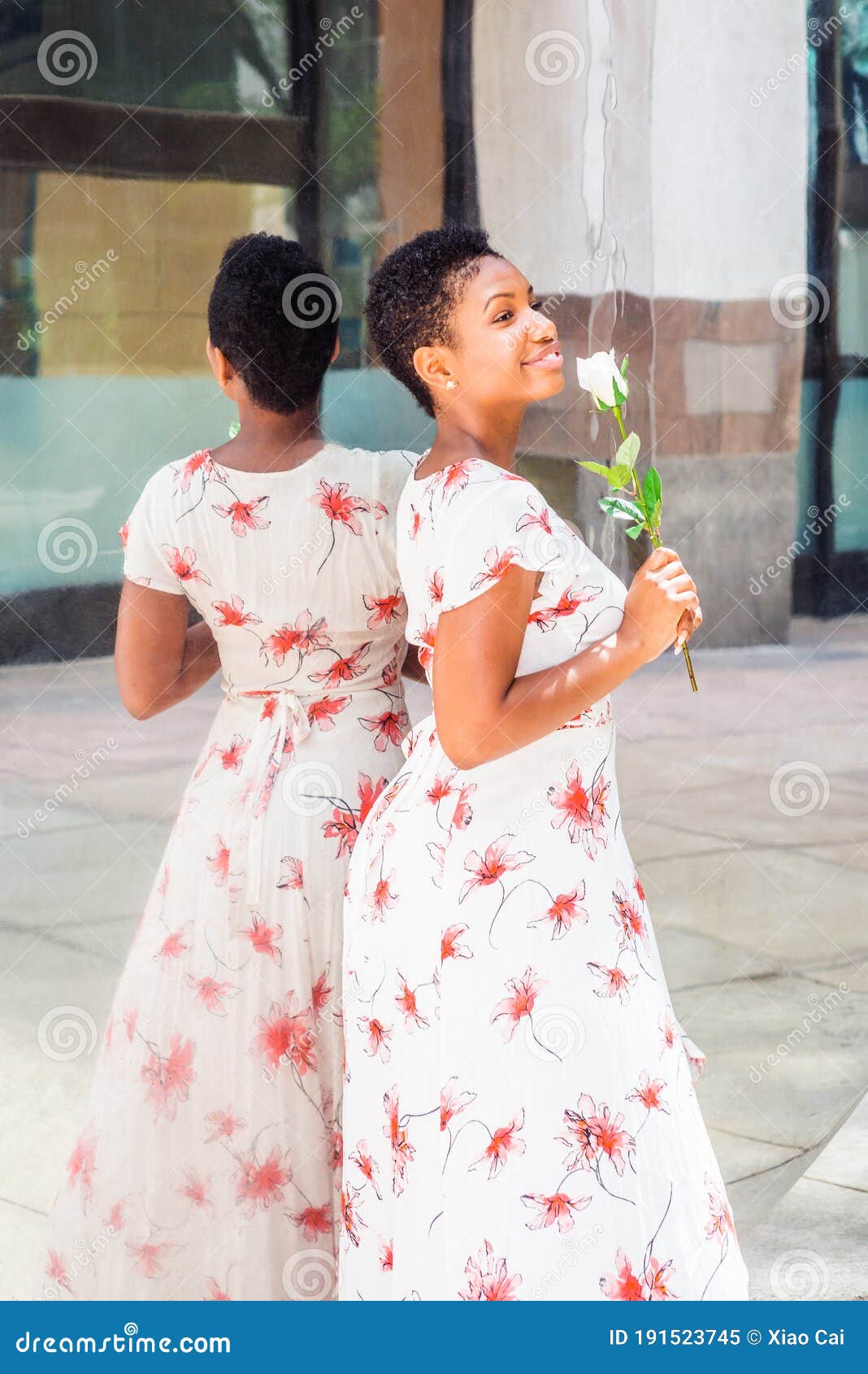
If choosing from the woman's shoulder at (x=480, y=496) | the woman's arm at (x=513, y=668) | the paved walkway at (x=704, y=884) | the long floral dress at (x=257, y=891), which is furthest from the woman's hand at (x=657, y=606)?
the paved walkway at (x=704, y=884)

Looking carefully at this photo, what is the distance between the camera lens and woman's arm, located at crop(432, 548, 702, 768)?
4.96ft

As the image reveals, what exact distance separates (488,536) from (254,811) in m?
0.50

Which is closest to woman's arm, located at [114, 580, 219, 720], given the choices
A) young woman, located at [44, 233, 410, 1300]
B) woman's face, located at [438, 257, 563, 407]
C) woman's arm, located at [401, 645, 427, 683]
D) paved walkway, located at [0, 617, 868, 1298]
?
young woman, located at [44, 233, 410, 1300]

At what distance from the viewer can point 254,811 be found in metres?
1.82

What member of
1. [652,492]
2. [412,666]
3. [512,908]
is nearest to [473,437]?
[652,492]

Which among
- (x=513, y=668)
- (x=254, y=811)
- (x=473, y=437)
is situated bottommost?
(x=254, y=811)

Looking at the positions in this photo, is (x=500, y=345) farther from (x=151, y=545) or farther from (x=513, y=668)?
(x=151, y=545)

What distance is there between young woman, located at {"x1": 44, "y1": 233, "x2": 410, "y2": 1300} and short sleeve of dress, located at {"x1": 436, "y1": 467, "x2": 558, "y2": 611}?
25 centimetres

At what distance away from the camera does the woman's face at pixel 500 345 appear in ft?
5.32

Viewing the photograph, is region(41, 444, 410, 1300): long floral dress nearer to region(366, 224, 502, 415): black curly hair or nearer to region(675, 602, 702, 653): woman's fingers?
region(366, 224, 502, 415): black curly hair

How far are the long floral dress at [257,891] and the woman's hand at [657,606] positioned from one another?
0.36 meters

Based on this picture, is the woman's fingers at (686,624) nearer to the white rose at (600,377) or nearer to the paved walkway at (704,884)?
the white rose at (600,377)

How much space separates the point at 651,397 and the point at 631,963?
1.04m

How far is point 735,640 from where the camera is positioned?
2.41 m
